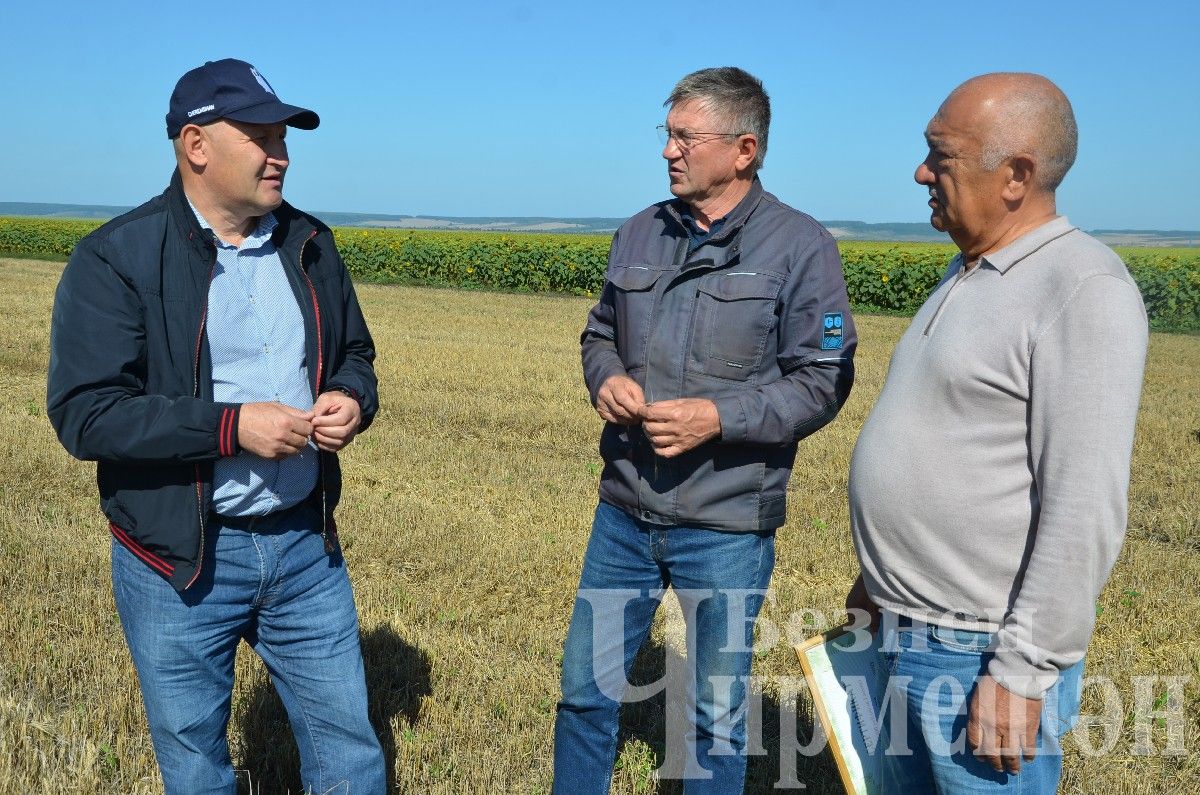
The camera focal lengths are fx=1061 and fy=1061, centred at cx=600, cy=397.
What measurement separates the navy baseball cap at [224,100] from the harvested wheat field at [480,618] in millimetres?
1897

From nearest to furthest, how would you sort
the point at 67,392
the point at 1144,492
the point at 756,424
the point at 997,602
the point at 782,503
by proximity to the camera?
the point at 997,602, the point at 67,392, the point at 756,424, the point at 782,503, the point at 1144,492

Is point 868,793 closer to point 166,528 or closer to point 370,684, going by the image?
point 166,528

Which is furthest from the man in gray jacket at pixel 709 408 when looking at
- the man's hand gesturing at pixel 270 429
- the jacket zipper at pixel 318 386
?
the man's hand gesturing at pixel 270 429

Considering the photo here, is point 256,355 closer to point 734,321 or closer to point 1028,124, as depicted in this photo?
point 734,321

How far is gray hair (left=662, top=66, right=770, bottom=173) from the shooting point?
3074mm

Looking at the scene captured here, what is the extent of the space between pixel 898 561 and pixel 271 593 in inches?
62.6

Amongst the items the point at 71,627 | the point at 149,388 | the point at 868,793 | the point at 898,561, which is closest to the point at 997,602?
the point at 898,561

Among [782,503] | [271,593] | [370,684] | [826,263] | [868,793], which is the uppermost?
[826,263]

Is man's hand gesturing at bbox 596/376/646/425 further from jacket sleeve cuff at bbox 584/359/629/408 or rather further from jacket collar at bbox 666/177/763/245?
jacket collar at bbox 666/177/763/245

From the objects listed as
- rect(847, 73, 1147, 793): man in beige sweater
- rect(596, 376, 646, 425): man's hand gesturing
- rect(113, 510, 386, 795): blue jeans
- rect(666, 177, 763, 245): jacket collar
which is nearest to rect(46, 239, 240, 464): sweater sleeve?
rect(113, 510, 386, 795): blue jeans

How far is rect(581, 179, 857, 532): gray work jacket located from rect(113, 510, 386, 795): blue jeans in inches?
36.5

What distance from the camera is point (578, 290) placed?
29609 millimetres

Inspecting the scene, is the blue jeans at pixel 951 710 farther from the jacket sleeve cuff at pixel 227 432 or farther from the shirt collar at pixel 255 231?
the shirt collar at pixel 255 231

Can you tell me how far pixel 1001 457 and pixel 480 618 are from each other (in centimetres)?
339
